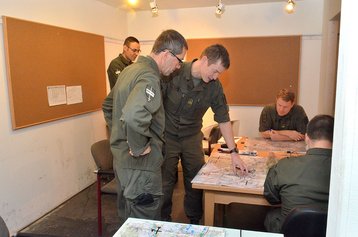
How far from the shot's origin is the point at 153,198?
5.62ft

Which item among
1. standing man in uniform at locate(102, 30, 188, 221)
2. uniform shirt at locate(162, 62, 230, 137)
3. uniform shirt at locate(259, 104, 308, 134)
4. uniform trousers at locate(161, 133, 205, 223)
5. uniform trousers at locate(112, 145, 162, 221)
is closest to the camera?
standing man in uniform at locate(102, 30, 188, 221)

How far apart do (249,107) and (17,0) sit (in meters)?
3.24

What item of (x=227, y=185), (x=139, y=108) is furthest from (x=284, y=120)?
(x=139, y=108)

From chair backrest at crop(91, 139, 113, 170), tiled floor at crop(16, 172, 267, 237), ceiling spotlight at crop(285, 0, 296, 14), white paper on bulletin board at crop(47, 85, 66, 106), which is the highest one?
ceiling spotlight at crop(285, 0, 296, 14)

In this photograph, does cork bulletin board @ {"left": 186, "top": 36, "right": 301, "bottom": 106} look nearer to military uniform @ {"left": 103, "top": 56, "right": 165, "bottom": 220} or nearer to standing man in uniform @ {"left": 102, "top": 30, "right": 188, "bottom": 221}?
standing man in uniform @ {"left": 102, "top": 30, "right": 188, "bottom": 221}

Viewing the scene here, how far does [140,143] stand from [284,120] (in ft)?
6.51

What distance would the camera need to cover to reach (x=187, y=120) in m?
2.34

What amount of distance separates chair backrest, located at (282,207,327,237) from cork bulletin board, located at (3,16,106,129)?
2.38m

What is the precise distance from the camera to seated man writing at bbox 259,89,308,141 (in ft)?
9.68

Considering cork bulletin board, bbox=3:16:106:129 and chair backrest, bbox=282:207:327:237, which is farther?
cork bulletin board, bbox=3:16:106:129

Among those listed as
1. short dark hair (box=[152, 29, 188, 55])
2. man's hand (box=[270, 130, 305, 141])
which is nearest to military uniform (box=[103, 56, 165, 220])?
short dark hair (box=[152, 29, 188, 55])

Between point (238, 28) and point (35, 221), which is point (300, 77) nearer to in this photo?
point (238, 28)

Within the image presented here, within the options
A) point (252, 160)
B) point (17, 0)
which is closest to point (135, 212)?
point (252, 160)

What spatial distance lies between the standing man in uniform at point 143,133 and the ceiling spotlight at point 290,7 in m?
2.53
